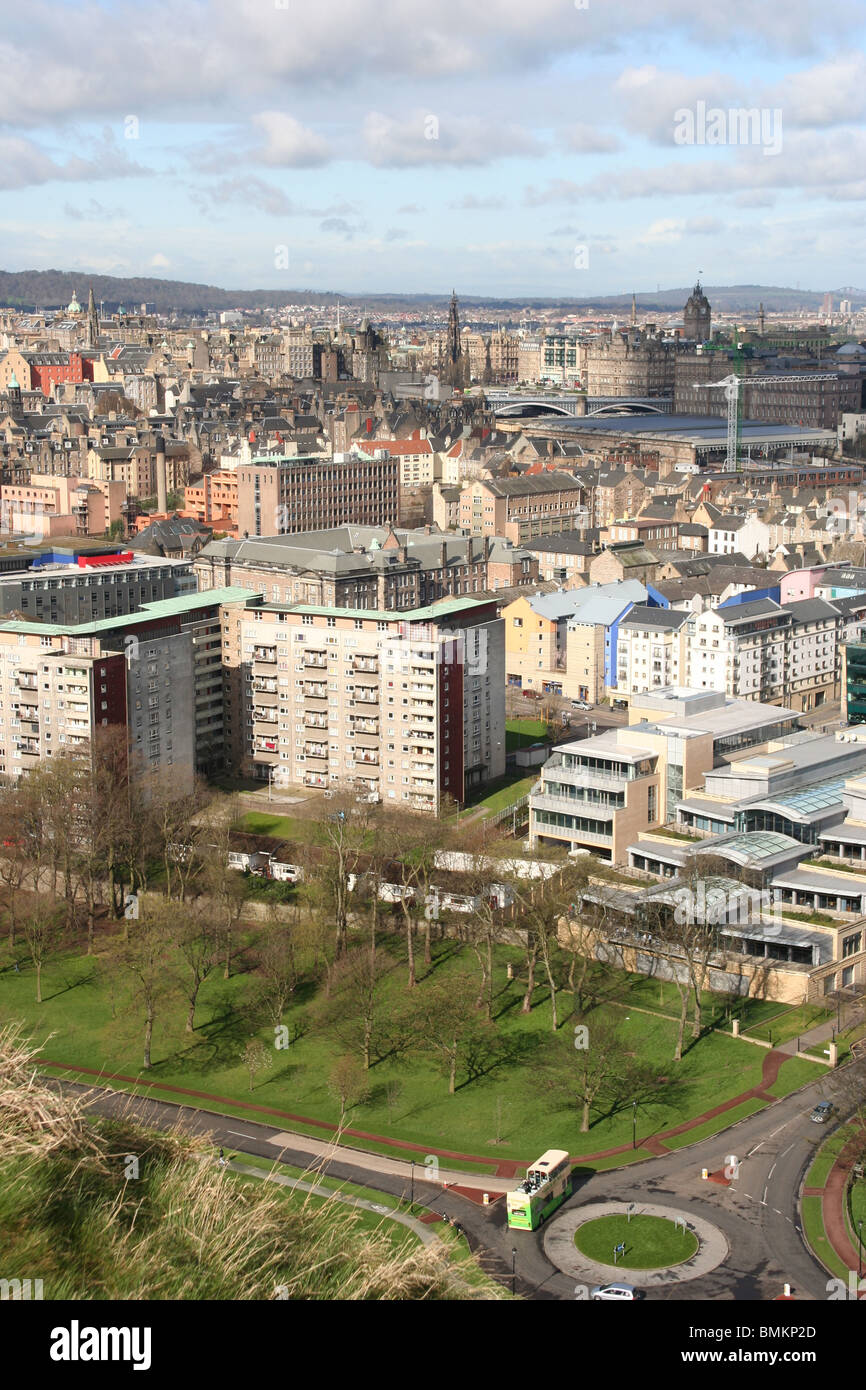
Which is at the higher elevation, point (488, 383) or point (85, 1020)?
point (488, 383)

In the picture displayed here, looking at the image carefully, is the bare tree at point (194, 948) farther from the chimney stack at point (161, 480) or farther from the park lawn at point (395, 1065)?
the chimney stack at point (161, 480)

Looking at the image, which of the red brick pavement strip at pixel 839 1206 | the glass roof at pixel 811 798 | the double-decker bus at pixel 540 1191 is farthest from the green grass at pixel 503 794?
the red brick pavement strip at pixel 839 1206

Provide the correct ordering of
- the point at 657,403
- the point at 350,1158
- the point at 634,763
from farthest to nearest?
1. the point at 657,403
2. the point at 634,763
3. the point at 350,1158

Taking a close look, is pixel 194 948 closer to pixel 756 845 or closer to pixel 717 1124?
pixel 717 1124

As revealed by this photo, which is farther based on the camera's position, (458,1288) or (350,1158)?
(350,1158)
